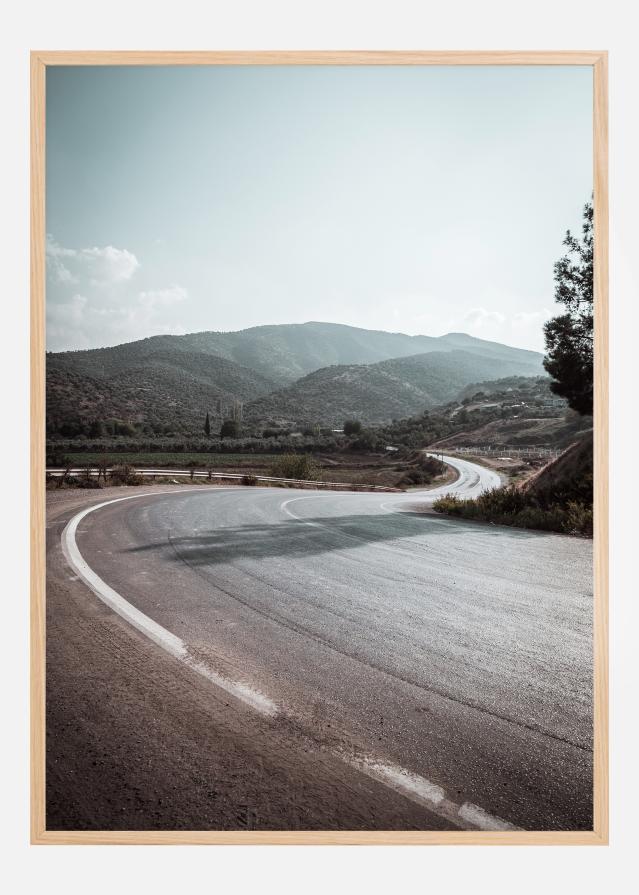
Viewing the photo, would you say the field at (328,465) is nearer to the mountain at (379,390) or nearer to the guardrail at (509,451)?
the mountain at (379,390)

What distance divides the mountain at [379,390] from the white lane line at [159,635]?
510 cm

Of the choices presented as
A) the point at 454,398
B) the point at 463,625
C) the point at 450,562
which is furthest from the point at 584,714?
the point at 454,398

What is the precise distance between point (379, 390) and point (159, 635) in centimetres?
1574

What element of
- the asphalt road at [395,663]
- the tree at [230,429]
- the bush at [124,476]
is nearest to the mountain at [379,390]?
the tree at [230,429]

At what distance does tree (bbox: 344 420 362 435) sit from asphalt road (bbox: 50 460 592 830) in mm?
11326

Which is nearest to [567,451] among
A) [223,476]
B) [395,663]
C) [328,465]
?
[395,663]

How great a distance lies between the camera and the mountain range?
13.5 ft

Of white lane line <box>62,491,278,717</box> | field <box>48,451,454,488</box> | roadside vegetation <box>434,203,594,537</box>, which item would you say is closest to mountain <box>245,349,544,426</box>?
field <box>48,451,454,488</box>

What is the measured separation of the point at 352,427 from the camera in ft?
53.4

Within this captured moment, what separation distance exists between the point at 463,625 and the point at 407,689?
86 centimetres

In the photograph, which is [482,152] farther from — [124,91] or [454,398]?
[454,398]

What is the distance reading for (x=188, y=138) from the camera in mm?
3541

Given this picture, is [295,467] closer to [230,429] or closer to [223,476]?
[223,476]

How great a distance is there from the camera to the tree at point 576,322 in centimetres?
316
